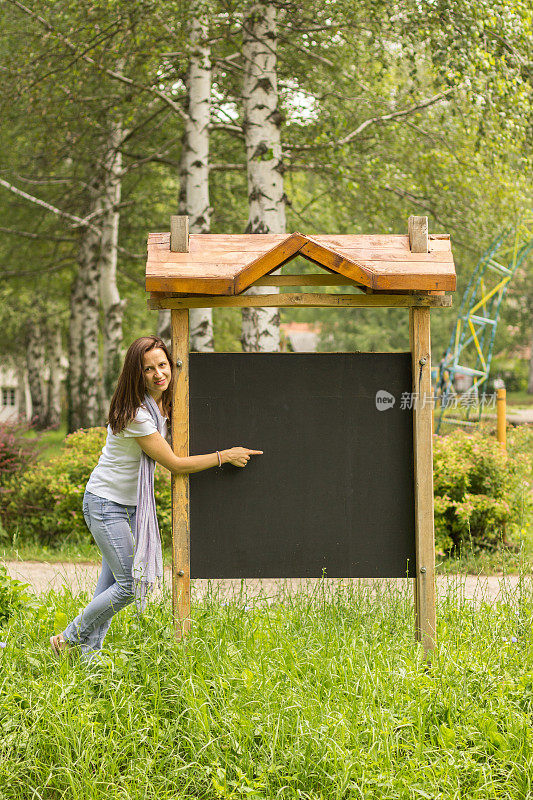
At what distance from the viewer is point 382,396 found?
4.28 metres

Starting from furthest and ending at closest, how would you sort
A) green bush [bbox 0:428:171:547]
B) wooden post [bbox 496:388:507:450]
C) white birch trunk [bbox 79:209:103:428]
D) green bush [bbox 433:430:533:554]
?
1. white birch trunk [bbox 79:209:103:428]
2. wooden post [bbox 496:388:507:450]
3. green bush [bbox 0:428:171:547]
4. green bush [bbox 433:430:533:554]

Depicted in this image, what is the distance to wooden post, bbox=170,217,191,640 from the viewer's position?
417cm

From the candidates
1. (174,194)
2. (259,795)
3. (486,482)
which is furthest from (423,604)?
(174,194)

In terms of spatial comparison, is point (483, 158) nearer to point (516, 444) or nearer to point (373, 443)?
point (516, 444)

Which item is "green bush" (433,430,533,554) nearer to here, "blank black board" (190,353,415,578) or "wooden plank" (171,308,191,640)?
"blank black board" (190,353,415,578)

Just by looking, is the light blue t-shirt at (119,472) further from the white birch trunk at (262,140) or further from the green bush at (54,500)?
the white birch trunk at (262,140)

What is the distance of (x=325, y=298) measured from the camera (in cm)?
418

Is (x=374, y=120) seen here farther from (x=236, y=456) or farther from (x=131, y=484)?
(x=131, y=484)

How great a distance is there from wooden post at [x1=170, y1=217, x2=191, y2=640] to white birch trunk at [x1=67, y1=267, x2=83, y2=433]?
14.1 m

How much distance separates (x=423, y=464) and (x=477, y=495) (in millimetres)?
3883

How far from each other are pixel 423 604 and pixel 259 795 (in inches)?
58.1

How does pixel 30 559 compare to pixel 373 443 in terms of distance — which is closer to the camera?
pixel 373 443

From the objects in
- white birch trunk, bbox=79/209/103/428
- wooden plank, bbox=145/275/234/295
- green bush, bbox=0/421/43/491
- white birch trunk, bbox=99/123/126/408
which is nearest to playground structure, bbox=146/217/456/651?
wooden plank, bbox=145/275/234/295

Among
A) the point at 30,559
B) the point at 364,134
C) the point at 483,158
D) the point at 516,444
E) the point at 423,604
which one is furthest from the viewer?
the point at 364,134
